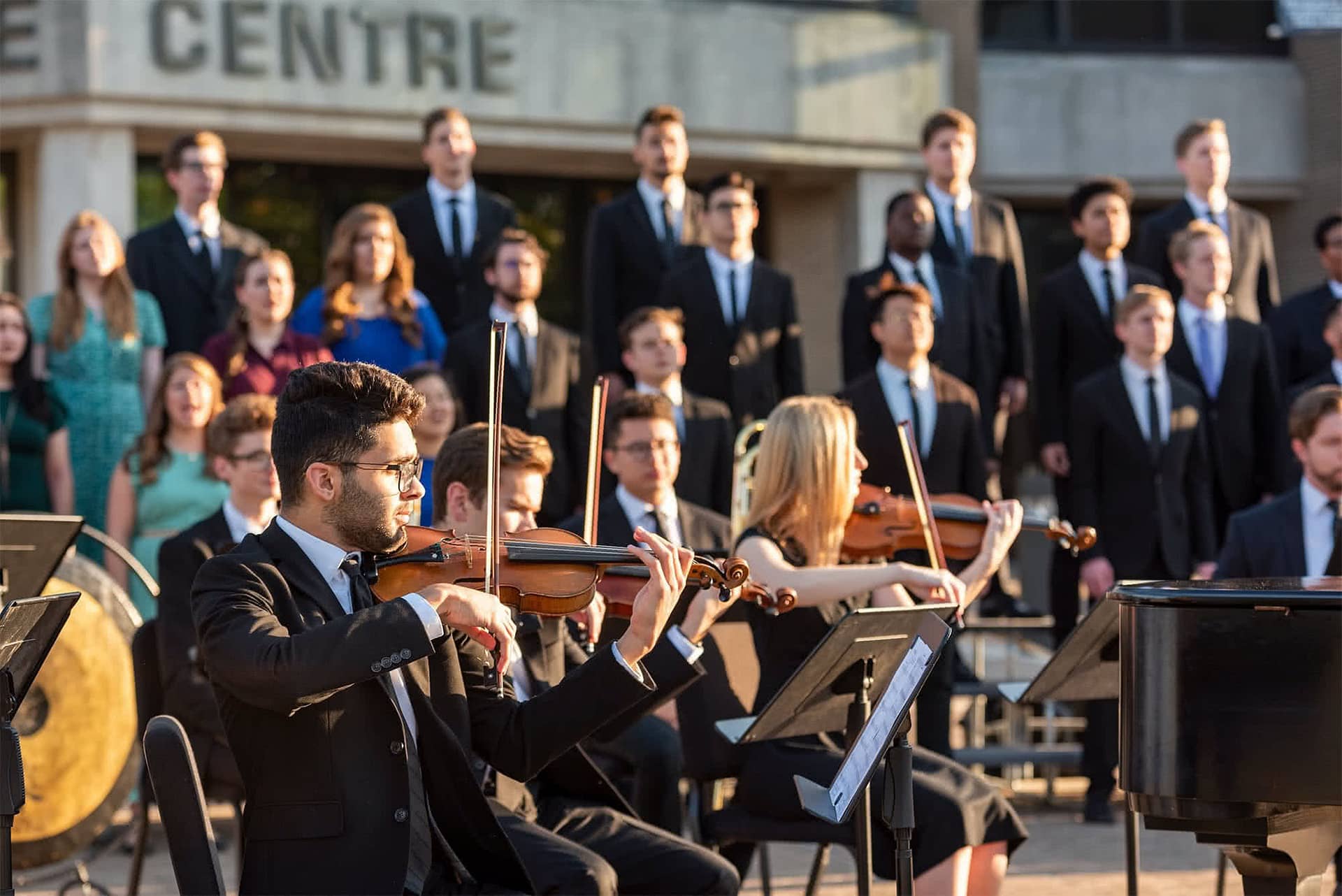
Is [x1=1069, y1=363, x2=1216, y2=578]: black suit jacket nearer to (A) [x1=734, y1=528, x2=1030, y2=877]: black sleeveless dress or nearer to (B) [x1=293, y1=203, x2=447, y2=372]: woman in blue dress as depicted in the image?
(B) [x1=293, y1=203, x2=447, y2=372]: woman in blue dress

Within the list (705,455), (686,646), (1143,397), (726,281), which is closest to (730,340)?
(726,281)

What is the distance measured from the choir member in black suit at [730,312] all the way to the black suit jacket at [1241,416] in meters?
1.86

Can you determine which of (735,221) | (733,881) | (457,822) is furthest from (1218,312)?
(457,822)

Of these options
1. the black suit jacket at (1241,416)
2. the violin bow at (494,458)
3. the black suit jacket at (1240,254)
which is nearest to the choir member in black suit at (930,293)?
the black suit jacket at (1241,416)

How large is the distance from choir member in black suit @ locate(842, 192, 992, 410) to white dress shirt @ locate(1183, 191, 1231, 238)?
1.43 meters

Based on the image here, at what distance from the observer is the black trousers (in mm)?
4586

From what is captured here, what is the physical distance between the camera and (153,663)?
242 inches

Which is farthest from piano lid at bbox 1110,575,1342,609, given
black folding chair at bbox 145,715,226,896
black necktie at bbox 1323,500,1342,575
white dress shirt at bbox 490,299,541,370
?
white dress shirt at bbox 490,299,541,370

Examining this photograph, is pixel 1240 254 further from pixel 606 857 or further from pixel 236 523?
pixel 606 857

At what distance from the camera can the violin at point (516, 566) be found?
4258mm

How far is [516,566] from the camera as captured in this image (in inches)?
171

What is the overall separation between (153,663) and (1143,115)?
12.8 meters

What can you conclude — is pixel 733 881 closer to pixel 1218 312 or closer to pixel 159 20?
pixel 1218 312

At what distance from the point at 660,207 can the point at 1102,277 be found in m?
2.07
